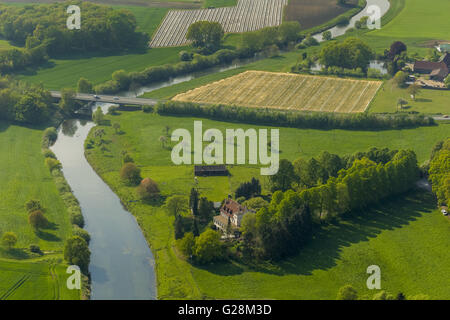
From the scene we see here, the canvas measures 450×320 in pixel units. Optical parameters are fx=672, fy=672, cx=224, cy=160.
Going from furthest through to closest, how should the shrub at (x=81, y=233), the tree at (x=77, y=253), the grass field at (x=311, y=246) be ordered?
the shrub at (x=81, y=233) < the tree at (x=77, y=253) < the grass field at (x=311, y=246)

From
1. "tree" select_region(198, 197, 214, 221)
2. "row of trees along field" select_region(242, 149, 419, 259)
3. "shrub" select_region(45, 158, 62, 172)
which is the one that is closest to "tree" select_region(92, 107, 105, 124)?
"shrub" select_region(45, 158, 62, 172)

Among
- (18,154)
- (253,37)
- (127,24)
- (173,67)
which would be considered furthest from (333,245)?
(127,24)

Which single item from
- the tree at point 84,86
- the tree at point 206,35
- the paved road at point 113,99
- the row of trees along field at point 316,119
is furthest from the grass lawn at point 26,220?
the tree at point 206,35

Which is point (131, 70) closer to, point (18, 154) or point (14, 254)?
point (18, 154)

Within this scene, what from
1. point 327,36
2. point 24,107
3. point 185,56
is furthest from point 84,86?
point 327,36

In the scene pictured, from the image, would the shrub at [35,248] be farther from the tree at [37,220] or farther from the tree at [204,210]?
the tree at [204,210]

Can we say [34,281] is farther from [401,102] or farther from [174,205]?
[401,102]
